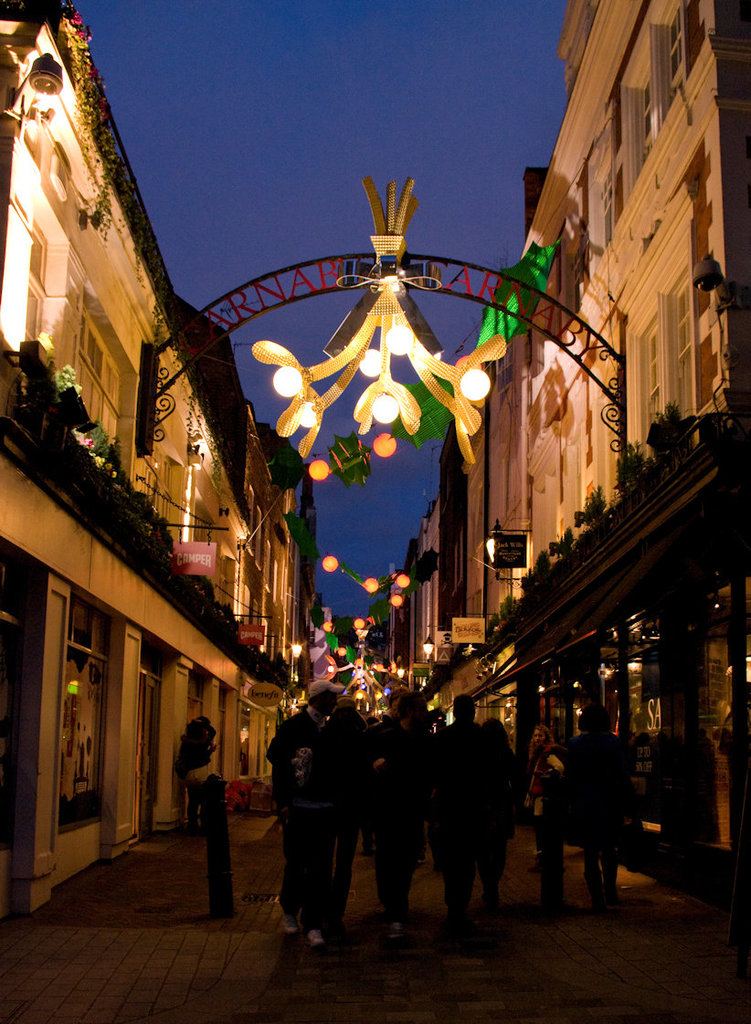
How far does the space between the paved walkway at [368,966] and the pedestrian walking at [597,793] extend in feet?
1.12

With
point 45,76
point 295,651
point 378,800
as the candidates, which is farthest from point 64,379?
point 295,651

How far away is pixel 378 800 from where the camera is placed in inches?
319

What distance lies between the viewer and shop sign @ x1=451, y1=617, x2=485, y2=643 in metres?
26.6

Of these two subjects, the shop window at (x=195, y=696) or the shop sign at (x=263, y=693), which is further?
the shop sign at (x=263, y=693)

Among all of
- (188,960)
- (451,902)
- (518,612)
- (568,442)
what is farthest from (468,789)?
(518,612)

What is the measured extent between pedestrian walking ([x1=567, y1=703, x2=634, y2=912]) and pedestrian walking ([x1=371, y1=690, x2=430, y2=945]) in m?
1.50

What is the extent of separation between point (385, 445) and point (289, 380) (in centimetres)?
736

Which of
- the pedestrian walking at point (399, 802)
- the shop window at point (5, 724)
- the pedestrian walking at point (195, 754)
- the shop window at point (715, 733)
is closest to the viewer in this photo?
the pedestrian walking at point (399, 802)

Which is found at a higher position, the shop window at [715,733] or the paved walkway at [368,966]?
the shop window at [715,733]

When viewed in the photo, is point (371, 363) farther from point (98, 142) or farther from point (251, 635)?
point (251, 635)

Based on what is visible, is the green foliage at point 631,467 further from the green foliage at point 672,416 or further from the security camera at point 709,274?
the security camera at point 709,274

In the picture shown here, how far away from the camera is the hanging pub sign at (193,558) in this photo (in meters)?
15.4

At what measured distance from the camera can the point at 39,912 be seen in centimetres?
916

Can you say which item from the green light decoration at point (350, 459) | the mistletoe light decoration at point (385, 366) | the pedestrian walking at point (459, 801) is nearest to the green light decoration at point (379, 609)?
the green light decoration at point (350, 459)
